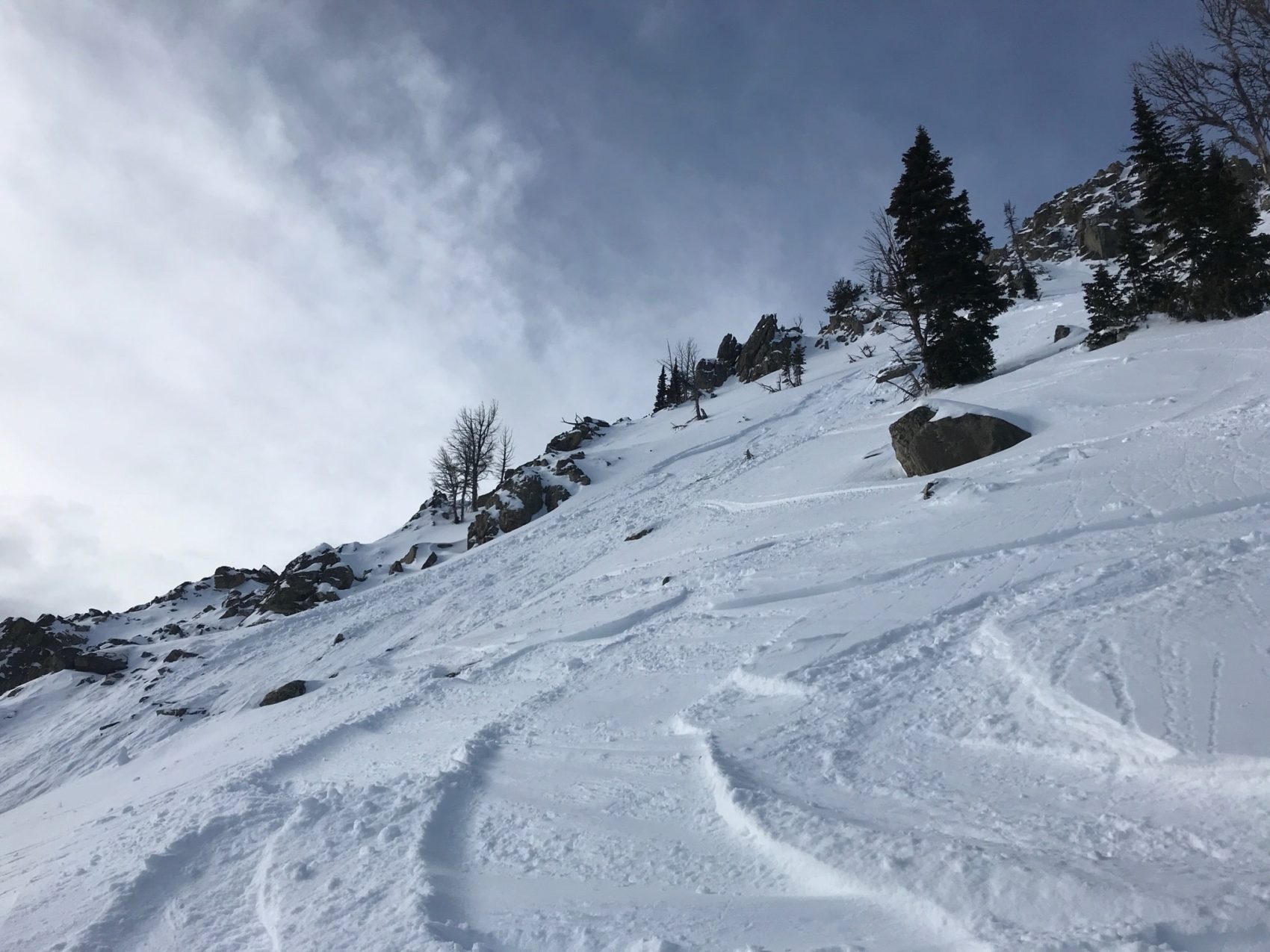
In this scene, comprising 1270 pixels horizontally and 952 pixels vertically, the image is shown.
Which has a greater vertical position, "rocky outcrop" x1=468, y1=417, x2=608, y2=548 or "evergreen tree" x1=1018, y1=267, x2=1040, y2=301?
"evergreen tree" x1=1018, y1=267, x2=1040, y2=301

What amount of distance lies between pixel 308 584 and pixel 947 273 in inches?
1211

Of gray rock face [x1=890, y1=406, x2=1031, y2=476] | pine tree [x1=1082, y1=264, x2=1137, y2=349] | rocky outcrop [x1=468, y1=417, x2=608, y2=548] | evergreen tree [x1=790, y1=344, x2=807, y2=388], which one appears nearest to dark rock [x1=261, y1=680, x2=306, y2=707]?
gray rock face [x1=890, y1=406, x2=1031, y2=476]

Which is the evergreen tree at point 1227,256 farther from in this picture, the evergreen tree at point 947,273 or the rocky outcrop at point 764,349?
the rocky outcrop at point 764,349

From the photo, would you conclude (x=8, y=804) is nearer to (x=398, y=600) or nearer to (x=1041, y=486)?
(x=398, y=600)

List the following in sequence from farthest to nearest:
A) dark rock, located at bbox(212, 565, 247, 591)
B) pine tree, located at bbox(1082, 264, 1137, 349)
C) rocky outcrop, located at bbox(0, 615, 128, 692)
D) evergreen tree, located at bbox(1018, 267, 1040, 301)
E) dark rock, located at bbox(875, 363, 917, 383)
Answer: evergreen tree, located at bbox(1018, 267, 1040, 301), dark rock, located at bbox(212, 565, 247, 591), rocky outcrop, located at bbox(0, 615, 128, 692), dark rock, located at bbox(875, 363, 917, 383), pine tree, located at bbox(1082, 264, 1137, 349)

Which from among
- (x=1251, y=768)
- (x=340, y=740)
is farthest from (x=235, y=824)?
(x=1251, y=768)

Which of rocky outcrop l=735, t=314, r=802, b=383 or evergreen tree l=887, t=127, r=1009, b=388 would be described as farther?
rocky outcrop l=735, t=314, r=802, b=383

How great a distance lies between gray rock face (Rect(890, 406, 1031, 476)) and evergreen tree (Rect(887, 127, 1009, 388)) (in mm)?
7844

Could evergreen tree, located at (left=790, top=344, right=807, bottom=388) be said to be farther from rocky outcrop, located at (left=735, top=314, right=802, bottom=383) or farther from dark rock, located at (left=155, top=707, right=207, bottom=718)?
dark rock, located at (left=155, top=707, right=207, bottom=718)

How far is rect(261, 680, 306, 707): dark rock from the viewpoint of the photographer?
49.5 feet

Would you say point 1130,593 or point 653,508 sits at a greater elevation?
point 653,508

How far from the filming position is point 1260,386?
11539mm

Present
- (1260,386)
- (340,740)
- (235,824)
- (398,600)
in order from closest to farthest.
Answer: (235,824)
(340,740)
(1260,386)
(398,600)

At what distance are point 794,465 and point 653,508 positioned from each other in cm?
528
